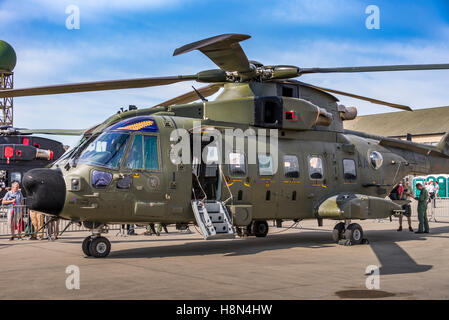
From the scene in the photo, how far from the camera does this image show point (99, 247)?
37.2 ft

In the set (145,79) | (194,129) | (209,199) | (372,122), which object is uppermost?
(372,122)

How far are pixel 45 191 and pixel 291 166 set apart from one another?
643 cm

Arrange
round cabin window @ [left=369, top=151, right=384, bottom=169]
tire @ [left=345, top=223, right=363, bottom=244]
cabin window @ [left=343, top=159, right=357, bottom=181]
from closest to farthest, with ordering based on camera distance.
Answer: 1. tire @ [left=345, top=223, right=363, bottom=244]
2. cabin window @ [left=343, top=159, right=357, bottom=181]
3. round cabin window @ [left=369, top=151, right=384, bottom=169]

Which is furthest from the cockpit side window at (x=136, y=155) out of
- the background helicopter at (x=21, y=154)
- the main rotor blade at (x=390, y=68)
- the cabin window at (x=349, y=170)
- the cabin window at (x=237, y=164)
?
the background helicopter at (x=21, y=154)

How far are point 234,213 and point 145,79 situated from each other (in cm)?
388

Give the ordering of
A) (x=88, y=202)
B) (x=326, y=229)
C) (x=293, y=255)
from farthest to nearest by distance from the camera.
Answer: (x=326, y=229), (x=293, y=255), (x=88, y=202)

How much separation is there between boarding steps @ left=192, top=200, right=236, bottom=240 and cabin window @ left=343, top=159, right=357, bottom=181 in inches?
172

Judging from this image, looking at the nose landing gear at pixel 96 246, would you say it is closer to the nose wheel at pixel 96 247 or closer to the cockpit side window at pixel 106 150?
the nose wheel at pixel 96 247

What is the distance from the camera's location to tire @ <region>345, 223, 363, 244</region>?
13.9 metres

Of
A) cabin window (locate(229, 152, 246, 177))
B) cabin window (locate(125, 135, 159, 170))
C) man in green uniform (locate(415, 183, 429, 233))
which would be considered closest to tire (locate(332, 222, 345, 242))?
cabin window (locate(229, 152, 246, 177))

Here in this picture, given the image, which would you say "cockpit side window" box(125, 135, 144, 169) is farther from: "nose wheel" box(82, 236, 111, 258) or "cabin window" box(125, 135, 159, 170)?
"nose wheel" box(82, 236, 111, 258)

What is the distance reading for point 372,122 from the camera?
8012 centimetres
